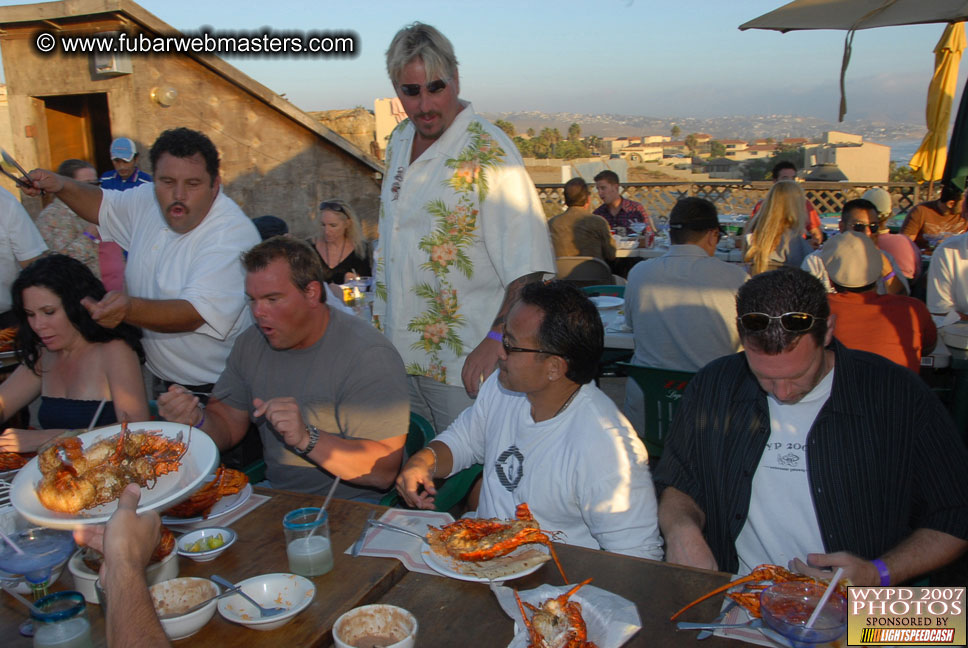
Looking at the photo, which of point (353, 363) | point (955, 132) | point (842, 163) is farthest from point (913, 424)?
point (842, 163)

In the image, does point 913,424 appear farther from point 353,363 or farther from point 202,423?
point 202,423

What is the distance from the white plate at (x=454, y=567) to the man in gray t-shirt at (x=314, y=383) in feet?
2.38

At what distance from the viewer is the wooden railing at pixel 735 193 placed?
10.9 meters

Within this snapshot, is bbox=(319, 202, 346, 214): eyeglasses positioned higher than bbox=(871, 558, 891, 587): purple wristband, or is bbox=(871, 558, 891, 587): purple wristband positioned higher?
bbox=(319, 202, 346, 214): eyeglasses

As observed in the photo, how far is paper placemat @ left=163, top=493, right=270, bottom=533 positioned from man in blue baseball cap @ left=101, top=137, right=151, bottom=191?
18.0 feet

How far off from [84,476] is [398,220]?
1.62 m

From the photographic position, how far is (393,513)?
208 cm

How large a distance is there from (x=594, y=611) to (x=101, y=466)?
1.44 metres

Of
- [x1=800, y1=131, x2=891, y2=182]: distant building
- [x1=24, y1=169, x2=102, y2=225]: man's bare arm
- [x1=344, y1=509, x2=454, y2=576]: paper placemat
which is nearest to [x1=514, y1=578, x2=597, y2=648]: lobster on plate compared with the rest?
[x1=344, y1=509, x2=454, y2=576]: paper placemat

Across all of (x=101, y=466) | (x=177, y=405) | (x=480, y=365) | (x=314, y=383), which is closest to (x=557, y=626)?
(x=480, y=365)

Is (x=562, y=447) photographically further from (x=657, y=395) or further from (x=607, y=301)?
(x=607, y=301)

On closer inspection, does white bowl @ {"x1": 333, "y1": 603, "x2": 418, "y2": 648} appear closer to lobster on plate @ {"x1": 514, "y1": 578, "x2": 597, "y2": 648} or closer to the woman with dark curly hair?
lobster on plate @ {"x1": 514, "y1": 578, "x2": 597, "y2": 648}

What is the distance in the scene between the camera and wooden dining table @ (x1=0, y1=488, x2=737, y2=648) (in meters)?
1.51

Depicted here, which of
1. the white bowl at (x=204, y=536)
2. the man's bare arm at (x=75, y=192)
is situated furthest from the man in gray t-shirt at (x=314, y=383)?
the man's bare arm at (x=75, y=192)
